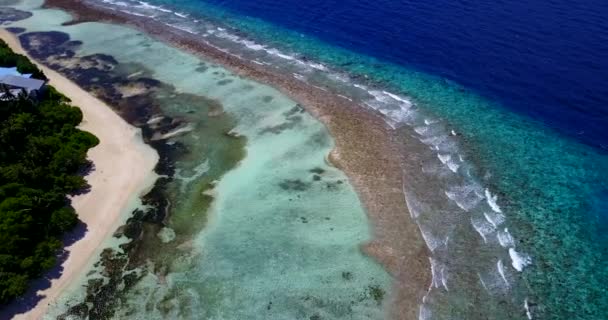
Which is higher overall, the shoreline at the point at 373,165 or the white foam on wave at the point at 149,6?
the white foam on wave at the point at 149,6

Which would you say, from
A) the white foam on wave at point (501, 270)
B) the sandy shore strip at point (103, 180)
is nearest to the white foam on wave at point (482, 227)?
the white foam on wave at point (501, 270)

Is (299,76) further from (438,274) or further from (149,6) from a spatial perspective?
(149,6)

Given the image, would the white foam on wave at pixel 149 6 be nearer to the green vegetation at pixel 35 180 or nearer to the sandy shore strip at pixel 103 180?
the sandy shore strip at pixel 103 180

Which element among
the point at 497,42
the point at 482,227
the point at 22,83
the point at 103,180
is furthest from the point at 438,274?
the point at 22,83

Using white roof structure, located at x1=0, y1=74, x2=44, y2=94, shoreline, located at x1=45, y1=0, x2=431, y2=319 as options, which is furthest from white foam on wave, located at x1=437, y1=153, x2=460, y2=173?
white roof structure, located at x1=0, y1=74, x2=44, y2=94

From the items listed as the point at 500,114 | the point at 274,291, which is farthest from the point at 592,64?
the point at 274,291

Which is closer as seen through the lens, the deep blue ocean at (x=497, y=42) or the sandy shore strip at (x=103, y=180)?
the sandy shore strip at (x=103, y=180)

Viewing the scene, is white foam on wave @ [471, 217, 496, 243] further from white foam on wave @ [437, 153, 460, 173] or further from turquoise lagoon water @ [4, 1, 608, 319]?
white foam on wave @ [437, 153, 460, 173]

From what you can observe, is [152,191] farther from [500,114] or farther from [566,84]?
[566,84]
